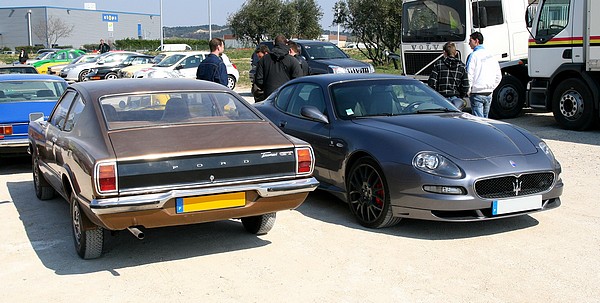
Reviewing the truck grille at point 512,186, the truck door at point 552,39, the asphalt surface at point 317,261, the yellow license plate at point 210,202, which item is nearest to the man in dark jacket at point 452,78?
the asphalt surface at point 317,261

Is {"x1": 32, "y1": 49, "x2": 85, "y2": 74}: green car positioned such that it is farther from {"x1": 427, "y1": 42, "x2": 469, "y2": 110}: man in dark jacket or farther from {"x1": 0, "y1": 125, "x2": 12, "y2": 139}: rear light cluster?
{"x1": 427, "y1": 42, "x2": 469, "y2": 110}: man in dark jacket

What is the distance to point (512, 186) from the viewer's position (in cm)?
613

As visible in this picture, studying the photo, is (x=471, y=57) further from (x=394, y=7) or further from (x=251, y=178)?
(x=394, y=7)

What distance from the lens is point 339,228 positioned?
6.62 meters

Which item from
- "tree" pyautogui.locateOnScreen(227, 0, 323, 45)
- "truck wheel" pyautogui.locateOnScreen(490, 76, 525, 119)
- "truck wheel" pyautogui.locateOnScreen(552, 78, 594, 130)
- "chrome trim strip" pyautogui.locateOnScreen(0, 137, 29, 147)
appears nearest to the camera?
"chrome trim strip" pyautogui.locateOnScreen(0, 137, 29, 147)

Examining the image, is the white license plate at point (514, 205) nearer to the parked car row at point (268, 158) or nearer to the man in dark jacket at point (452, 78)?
the parked car row at point (268, 158)

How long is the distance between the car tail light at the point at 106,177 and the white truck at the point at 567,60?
983 centimetres

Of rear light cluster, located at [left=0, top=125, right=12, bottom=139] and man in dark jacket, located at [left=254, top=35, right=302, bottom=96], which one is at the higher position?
man in dark jacket, located at [left=254, top=35, right=302, bottom=96]

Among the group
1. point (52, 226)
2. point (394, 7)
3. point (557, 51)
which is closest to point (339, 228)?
point (52, 226)

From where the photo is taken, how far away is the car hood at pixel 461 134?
20.6 feet

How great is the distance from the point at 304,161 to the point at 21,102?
596cm

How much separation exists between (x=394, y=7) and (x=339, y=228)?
2525 cm

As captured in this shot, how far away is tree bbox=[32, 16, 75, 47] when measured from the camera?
99.0 metres

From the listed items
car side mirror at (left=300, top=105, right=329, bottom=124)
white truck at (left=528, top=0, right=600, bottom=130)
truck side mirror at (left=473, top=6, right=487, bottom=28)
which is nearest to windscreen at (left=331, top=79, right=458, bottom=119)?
car side mirror at (left=300, top=105, right=329, bottom=124)
